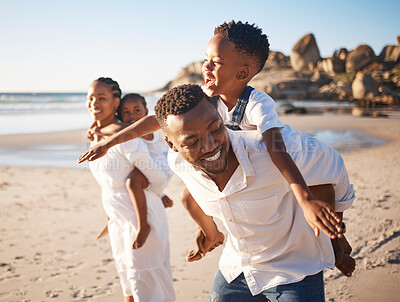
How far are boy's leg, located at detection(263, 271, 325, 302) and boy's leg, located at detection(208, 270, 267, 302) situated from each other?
0.13m

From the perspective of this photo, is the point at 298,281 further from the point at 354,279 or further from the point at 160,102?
the point at 354,279

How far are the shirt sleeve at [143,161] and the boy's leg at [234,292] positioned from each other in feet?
5.16

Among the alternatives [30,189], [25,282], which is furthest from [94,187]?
[25,282]

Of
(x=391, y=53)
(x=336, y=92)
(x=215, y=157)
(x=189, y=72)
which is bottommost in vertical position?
(x=336, y=92)

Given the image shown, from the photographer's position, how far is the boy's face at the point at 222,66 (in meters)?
2.57

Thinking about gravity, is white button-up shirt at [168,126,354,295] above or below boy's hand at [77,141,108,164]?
below

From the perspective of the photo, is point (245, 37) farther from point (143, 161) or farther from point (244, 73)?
point (143, 161)

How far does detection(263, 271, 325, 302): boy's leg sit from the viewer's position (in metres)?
2.01

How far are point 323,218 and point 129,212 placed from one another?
7.19 feet

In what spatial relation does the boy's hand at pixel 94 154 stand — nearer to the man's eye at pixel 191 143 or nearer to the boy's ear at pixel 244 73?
the man's eye at pixel 191 143

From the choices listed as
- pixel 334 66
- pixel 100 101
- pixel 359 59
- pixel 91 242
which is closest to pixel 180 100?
pixel 100 101

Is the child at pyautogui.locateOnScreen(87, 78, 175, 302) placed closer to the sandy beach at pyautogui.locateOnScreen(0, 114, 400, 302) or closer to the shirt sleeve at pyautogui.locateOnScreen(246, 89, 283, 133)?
the sandy beach at pyautogui.locateOnScreen(0, 114, 400, 302)

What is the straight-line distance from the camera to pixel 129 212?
11.9 feet

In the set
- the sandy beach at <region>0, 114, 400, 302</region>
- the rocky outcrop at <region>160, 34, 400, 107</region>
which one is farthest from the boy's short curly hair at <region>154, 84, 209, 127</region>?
the rocky outcrop at <region>160, 34, 400, 107</region>
